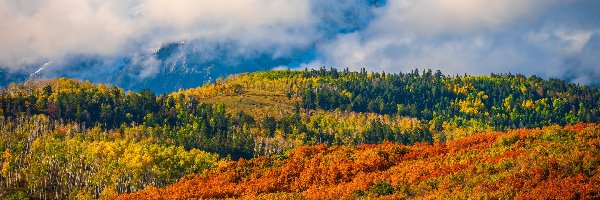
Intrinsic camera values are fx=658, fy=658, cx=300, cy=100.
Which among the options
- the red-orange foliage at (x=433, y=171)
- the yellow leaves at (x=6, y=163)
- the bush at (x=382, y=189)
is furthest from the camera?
the yellow leaves at (x=6, y=163)

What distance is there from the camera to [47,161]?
19250 cm

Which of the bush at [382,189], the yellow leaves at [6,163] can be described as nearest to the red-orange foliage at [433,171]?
the bush at [382,189]

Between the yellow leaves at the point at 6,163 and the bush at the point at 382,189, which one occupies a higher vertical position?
the yellow leaves at the point at 6,163

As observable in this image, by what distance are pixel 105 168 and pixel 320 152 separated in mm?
120644

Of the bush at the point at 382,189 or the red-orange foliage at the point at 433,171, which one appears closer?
the red-orange foliage at the point at 433,171

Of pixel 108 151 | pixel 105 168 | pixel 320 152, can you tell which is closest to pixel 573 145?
pixel 320 152

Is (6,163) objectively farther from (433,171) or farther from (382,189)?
(433,171)

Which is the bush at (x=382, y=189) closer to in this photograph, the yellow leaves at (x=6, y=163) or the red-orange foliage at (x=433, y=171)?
the red-orange foliage at (x=433, y=171)

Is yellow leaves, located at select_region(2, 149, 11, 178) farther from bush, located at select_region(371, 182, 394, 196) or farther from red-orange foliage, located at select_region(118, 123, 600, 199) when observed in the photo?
bush, located at select_region(371, 182, 394, 196)

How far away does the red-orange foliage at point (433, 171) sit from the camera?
44.8m

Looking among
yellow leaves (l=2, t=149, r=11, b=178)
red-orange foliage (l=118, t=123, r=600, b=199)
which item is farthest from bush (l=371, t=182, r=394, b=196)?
yellow leaves (l=2, t=149, r=11, b=178)

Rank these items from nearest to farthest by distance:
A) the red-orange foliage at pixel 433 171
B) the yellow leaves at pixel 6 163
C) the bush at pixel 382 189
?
the red-orange foliage at pixel 433 171, the bush at pixel 382 189, the yellow leaves at pixel 6 163

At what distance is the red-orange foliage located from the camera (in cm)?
4484

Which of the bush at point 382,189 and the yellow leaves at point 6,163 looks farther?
the yellow leaves at point 6,163
